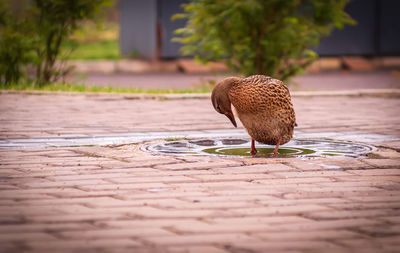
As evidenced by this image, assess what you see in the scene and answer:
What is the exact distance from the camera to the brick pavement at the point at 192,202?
3.38 m

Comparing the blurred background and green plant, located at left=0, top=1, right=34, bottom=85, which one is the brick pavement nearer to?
green plant, located at left=0, top=1, right=34, bottom=85

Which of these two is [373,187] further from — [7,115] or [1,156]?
[7,115]

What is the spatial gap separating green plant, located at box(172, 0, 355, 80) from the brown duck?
20.5ft

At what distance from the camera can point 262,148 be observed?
646 centimetres

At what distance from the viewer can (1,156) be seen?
5.98 m

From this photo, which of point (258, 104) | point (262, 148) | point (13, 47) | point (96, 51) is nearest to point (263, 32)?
point (13, 47)

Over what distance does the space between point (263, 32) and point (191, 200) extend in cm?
848

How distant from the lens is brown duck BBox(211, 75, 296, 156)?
5.76 metres

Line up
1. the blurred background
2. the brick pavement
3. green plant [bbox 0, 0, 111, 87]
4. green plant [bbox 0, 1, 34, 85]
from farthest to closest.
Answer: the blurred background < green plant [bbox 0, 0, 111, 87] < green plant [bbox 0, 1, 34, 85] < the brick pavement

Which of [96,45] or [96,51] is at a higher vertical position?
[96,45]

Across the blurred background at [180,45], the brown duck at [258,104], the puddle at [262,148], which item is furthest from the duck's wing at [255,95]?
the blurred background at [180,45]

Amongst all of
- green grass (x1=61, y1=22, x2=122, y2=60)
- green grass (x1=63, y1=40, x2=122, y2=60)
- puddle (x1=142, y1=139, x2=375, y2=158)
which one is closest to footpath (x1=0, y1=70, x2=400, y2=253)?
puddle (x1=142, y1=139, x2=375, y2=158)

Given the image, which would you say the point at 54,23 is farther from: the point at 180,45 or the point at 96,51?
A: the point at 96,51

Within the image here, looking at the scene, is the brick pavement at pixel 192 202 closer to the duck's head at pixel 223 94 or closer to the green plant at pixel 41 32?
the duck's head at pixel 223 94
